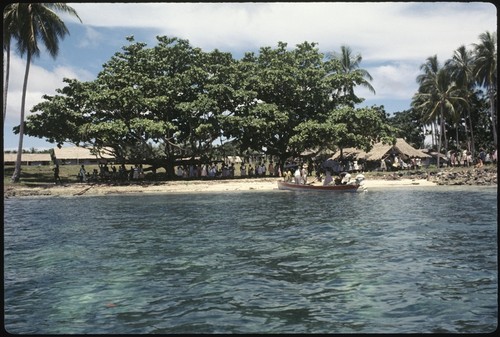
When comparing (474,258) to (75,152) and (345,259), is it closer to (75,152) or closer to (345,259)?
(345,259)

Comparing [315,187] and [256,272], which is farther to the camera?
[315,187]

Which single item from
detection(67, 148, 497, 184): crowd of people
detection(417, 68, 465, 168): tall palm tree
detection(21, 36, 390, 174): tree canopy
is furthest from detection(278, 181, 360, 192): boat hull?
detection(417, 68, 465, 168): tall palm tree

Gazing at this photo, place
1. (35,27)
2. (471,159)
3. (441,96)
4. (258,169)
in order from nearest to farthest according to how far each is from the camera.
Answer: (35,27) < (258,169) < (441,96) < (471,159)

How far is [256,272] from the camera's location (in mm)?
9961

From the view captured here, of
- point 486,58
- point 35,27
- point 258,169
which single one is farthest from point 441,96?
point 35,27

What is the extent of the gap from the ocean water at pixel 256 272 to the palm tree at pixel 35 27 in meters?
15.9

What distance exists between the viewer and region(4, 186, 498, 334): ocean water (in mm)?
7098

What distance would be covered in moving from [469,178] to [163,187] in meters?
21.7

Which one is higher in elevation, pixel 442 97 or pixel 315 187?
pixel 442 97

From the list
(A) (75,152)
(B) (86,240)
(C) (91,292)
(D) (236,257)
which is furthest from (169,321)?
(A) (75,152)

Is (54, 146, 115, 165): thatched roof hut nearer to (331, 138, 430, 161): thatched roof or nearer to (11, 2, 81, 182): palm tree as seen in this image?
(11, 2, 81, 182): palm tree

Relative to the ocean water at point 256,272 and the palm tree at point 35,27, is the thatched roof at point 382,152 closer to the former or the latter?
the ocean water at point 256,272

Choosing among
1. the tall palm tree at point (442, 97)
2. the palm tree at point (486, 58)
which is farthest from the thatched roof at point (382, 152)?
the palm tree at point (486, 58)

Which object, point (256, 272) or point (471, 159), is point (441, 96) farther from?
point (256, 272)
